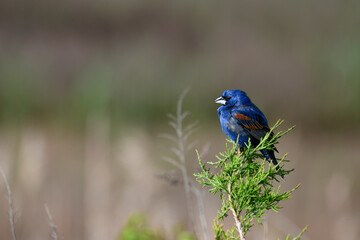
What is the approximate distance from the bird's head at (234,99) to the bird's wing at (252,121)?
7 centimetres

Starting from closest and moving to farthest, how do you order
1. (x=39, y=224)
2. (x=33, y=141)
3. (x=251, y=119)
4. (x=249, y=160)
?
(x=249, y=160), (x=251, y=119), (x=33, y=141), (x=39, y=224)

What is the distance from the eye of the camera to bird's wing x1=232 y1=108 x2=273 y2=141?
10.8ft

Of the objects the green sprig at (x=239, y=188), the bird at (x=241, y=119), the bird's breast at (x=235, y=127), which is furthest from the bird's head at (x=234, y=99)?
the green sprig at (x=239, y=188)

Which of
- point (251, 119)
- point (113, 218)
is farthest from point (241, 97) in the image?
point (113, 218)

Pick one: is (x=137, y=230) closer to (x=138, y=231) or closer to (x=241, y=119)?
(x=138, y=231)

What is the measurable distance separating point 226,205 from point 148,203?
4265 mm

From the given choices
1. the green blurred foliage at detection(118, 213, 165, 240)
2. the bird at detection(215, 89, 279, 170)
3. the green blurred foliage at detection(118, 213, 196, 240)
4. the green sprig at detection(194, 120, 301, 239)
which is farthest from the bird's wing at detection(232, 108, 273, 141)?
the green blurred foliage at detection(118, 213, 165, 240)

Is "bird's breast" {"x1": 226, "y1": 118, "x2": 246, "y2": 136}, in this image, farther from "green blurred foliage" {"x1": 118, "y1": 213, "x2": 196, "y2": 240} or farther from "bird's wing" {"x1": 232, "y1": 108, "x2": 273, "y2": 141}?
"green blurred foliage" {"x1": 118, "y1": 213, "x2": 196, "y2": 240}

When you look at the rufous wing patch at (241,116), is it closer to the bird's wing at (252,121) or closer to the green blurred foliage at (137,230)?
the bird's wing at (252,121)

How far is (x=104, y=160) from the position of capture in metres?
6.68

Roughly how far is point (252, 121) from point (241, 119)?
8 cm

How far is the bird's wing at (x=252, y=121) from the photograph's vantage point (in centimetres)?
329

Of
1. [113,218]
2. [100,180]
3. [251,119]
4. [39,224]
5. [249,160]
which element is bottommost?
[39,224]

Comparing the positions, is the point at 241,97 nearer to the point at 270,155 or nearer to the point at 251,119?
the point at 251,119
